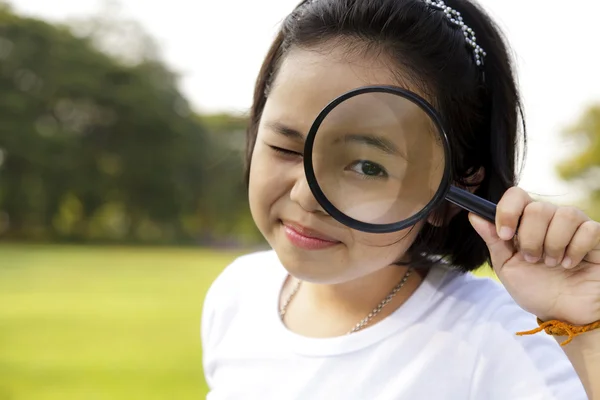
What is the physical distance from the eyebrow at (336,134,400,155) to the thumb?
185 millimetres

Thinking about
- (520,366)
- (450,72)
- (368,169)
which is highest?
(450,72)

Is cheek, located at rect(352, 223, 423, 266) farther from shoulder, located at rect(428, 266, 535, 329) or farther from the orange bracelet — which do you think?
the orange bracelet

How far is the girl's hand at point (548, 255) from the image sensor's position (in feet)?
3.44

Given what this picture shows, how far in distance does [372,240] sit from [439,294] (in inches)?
11.2

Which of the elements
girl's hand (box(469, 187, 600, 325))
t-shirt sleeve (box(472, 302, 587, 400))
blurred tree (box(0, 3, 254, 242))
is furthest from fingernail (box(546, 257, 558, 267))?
blurred tree (box(0, 3, 254, 242))

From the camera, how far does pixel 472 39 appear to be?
1.35 meters

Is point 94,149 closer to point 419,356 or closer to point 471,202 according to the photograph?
point 419,356

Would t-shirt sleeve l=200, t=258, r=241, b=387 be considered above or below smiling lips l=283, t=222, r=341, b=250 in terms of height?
below

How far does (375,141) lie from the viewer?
3.79 feet

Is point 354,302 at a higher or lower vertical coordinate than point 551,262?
lower

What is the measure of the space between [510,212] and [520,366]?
342mm

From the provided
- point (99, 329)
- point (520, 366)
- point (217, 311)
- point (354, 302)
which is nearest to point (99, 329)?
point (99, 329)

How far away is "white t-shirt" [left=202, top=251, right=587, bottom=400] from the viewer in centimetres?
122

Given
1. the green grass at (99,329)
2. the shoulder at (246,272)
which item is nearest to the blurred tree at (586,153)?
the green grass at (99,329)
